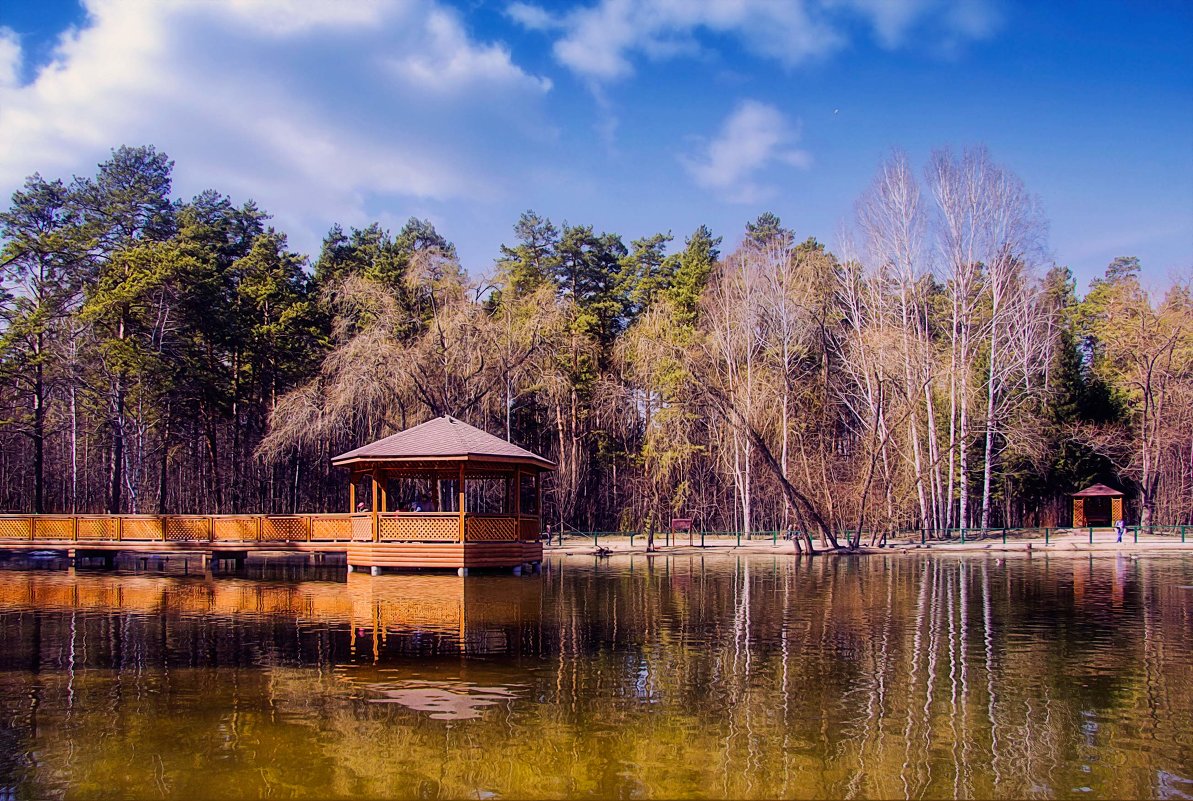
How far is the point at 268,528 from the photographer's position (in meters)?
26.2

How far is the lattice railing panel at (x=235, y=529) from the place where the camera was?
2645cm

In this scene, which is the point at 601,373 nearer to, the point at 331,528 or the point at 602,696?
the point at 331,528

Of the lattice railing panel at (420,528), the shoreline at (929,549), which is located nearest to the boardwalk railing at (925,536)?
the shoreline at (929,549)

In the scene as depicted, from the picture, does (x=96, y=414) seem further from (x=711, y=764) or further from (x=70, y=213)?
(x=711, y=764)

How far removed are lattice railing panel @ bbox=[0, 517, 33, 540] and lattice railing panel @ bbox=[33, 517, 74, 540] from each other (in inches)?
7.2

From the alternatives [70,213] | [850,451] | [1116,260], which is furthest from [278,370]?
[1116,260]

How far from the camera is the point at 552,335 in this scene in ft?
113

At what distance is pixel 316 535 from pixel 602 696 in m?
18.6

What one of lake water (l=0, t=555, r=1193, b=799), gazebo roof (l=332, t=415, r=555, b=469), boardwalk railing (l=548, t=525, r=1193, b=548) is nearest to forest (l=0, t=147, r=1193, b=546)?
boardwalk railing (l=548, t=525, r=1193, b=548)

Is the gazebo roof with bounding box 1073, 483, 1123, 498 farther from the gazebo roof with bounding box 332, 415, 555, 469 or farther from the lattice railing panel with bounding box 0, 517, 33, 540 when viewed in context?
the lattice railing panel with bounding box 0, 517, 33, 540

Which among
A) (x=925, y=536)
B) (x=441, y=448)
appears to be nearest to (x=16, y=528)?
(x=441, y=448)

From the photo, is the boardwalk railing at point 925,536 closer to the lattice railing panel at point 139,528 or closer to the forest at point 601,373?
the forest at point 601,373

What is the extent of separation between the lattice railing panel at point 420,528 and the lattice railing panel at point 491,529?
0.35 meters

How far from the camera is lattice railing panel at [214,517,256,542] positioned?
26.5m
